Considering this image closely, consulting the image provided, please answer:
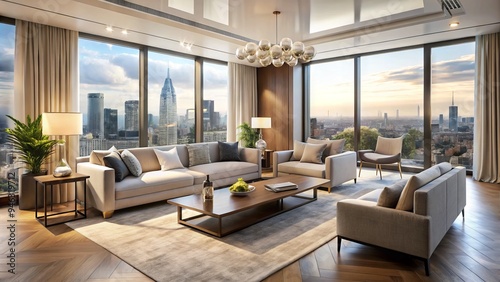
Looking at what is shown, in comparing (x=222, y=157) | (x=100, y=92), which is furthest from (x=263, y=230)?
(x=100, y=92)

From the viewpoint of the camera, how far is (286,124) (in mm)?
7473

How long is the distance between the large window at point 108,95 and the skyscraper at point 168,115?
51cm

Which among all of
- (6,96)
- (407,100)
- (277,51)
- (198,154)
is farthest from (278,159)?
(6,96)

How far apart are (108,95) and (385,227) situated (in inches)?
188

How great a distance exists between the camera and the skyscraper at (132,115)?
18.4 feet

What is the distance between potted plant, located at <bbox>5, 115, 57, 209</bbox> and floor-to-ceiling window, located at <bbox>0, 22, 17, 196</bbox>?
33 centimetres

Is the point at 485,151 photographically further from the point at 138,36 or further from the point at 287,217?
the point at 138,36

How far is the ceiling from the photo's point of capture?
401 centimetres

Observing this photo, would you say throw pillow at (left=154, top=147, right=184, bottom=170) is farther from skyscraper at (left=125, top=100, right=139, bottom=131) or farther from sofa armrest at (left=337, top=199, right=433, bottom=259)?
sofa armrest at (left=337, top=199, right=433, bottom=259)

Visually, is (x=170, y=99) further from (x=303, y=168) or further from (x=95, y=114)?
(x=303, y=168)

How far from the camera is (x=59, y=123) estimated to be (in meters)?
3.73

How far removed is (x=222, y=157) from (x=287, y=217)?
236cm

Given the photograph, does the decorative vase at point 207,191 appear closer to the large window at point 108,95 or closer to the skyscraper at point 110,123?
the large window at point 108,95

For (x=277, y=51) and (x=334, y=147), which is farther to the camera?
(x=334, y=147)
